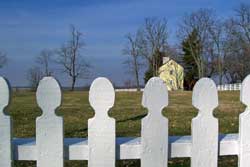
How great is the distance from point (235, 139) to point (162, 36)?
49.7 metres

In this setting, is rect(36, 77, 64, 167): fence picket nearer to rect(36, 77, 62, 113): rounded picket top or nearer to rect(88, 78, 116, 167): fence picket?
rect(36, 77, 62, 113): rounded picket top

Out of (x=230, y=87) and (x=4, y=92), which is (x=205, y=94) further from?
(x=230, y=87)

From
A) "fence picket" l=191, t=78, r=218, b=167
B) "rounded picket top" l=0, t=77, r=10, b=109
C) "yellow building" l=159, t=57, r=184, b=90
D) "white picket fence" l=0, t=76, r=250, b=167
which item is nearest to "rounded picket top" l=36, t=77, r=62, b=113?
"white picket fence" l=0, t=76, r=250, b=167

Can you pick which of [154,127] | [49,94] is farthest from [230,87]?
[49,94]

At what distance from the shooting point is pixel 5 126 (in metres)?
2.17

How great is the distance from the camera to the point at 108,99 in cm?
217

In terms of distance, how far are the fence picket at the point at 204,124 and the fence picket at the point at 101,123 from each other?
523 millimetres

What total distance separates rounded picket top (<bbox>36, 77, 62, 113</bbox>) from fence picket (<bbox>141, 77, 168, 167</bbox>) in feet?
1.74

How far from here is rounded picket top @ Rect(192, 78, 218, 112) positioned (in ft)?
7.37

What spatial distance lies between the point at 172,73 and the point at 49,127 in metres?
57.2

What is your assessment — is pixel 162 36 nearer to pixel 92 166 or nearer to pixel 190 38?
pixel 190 38

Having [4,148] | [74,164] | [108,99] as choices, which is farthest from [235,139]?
[74,164]

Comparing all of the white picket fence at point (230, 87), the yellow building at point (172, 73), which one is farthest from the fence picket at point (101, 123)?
the yellow building at point (172, 73)

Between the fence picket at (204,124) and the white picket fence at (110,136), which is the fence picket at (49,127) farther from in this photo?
the fence picket at (204,124)
